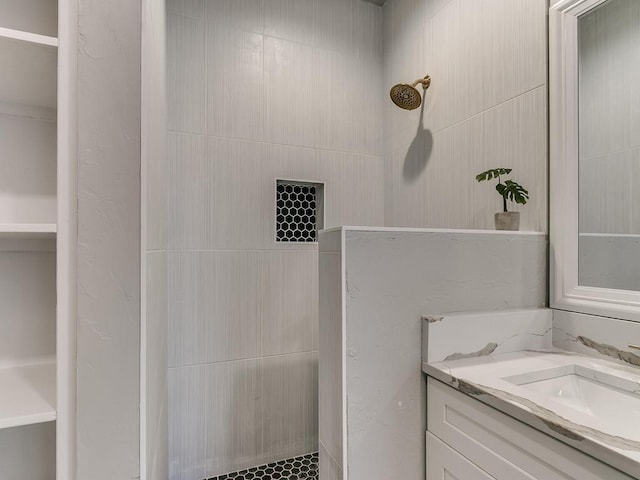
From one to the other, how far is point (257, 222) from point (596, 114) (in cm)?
149

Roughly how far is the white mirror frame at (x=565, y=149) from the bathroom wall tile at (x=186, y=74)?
1.53 metres

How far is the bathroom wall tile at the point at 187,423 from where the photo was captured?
1727mm

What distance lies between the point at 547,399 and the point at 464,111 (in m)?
1.28

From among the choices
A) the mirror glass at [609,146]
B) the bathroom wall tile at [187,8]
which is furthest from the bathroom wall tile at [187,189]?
the mirror glass at [609,146]

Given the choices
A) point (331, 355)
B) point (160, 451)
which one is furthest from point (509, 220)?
point (160, 451)

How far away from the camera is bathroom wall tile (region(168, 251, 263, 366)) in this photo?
5.74 ft

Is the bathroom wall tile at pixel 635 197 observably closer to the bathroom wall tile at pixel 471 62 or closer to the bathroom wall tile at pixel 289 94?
the bathroom wall tile at pixel 471 62

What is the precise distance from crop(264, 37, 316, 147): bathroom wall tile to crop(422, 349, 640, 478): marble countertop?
4.59 ft

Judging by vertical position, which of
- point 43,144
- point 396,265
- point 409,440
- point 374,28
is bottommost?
point 409,440

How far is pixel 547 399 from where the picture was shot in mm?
874

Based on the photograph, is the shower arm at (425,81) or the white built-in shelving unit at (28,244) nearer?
the white built-in shelving unit at (28,244)

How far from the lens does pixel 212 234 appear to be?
5.97ft

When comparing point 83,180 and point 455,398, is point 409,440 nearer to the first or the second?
point 455,398

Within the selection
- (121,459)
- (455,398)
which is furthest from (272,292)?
(121,459)
